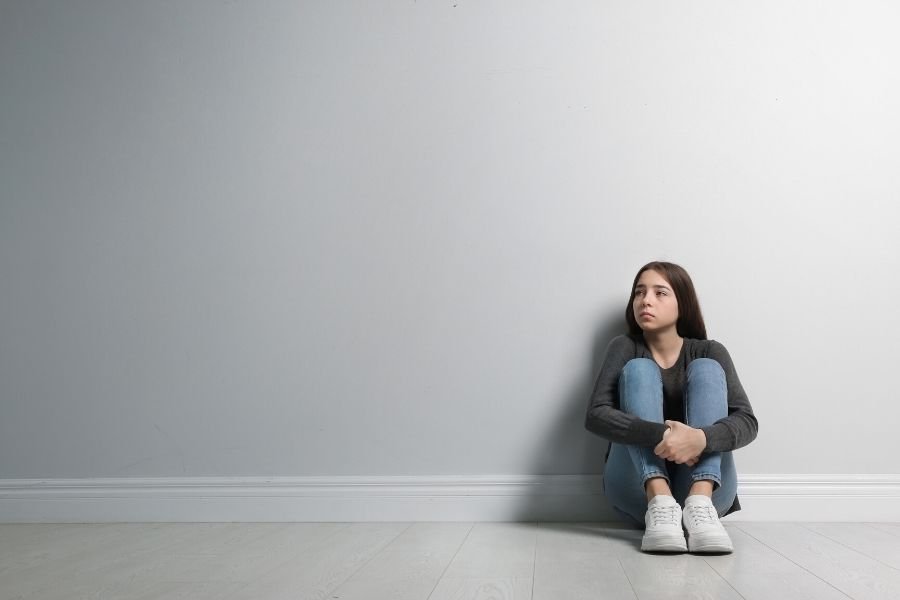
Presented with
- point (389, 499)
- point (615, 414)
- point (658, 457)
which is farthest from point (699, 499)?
point (389, 499)

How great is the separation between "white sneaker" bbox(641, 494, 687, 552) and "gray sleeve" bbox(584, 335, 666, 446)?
141 mm

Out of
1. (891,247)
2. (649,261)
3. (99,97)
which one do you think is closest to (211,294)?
(99,97)

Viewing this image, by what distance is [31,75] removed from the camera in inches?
108

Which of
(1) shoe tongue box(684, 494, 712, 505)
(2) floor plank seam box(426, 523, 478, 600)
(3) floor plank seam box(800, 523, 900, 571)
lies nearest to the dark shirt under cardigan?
(1) shoe tongue box(684, 494, 712, 505)

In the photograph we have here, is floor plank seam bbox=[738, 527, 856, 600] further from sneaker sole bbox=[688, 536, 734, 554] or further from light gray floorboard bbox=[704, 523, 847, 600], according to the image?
sneaker sole bbox=[688, 536, 734, 554]

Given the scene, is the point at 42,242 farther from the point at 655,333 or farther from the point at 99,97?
the point at 655,333

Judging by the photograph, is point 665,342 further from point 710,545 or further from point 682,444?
point 710,545

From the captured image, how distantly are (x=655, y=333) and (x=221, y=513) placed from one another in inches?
55.3

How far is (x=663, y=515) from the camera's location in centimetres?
186

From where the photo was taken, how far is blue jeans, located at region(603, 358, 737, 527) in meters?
1.97

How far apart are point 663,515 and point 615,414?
286 mm

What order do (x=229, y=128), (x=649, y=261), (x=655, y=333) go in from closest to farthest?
(x=655, y=333) < (x=649, y=261) < (x=229, y=128)

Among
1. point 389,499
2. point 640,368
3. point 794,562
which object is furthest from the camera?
point 389,499

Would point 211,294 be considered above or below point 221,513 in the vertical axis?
above
